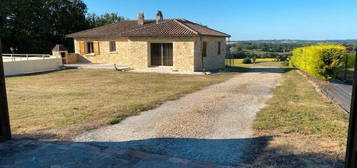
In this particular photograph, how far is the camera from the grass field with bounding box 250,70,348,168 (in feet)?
13.2

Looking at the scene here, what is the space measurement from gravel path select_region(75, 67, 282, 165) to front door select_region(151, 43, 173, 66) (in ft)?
40.1

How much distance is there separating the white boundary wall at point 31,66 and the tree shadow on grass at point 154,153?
1498cm

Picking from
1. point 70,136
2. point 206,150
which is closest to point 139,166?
point 206,150

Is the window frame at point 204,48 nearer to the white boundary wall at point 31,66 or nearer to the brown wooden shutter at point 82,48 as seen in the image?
the white boundary wall at point 31,66

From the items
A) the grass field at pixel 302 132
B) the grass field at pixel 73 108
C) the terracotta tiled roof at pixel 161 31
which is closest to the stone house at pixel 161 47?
the terracotta tiled roof at pixel 161 31

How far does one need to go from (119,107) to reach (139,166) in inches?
160

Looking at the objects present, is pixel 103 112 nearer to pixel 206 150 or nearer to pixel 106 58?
pixel 206 150

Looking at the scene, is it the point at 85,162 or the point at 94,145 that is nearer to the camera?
the point at 85,162

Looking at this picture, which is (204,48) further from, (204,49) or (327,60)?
(327,60)

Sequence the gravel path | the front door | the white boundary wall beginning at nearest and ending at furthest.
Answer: the gravel path → the white boundary wall → the front door

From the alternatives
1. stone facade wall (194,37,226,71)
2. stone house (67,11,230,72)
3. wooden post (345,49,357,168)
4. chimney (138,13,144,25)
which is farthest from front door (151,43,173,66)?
wooden post (345,49,357,168)

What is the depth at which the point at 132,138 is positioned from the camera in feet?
16.8

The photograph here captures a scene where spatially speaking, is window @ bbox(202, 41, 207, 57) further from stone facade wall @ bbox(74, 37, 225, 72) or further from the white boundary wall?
the white boundary wall

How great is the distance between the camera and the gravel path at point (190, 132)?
176 inches
